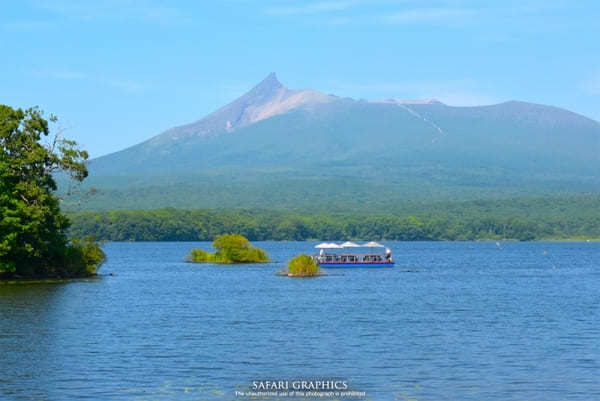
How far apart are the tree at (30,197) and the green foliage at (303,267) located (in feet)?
66.6

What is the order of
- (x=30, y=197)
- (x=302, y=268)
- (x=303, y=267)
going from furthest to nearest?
(x=303, y=267) < (x=302, y=268) < (x=30, y=197)

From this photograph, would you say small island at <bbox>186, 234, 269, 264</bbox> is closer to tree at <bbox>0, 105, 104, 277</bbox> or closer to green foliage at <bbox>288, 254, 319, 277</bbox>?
green foliage at <bbox>288, 254, 319, 277</bbox>

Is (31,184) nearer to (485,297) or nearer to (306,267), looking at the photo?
(306,267)

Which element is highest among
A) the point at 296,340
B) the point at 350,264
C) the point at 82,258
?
the point at 82,258

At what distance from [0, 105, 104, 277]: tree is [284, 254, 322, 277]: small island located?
20257 millimetres

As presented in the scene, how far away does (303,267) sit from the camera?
78375 millimetres

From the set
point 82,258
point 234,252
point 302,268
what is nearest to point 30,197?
point 82,258

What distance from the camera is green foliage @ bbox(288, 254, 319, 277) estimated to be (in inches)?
3086

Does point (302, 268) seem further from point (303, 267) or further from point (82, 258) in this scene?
point (82, 258)

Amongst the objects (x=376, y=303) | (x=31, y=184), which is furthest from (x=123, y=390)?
(x=31, y=184)

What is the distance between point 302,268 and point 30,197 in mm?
25364

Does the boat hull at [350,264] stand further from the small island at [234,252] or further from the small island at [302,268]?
the small island at [302,268]

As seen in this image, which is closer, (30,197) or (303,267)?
(30,197)

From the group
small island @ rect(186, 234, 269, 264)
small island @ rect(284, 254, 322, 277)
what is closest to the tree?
small island @ rect(284, 254, 322, 277)
